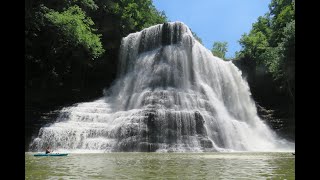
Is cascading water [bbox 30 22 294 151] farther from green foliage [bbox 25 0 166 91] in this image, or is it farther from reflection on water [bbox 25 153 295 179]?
reflection on water [bbox 25 153 295 179]

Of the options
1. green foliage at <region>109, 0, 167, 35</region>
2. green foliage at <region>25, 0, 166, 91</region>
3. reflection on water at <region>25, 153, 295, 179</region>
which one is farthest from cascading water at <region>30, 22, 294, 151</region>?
reflection on water at <region>25, 153, 295, 179</region>

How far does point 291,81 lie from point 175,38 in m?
14.2

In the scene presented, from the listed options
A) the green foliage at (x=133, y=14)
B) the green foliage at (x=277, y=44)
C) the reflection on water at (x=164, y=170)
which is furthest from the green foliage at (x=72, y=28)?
the reflection on water at (x=164, y=170)

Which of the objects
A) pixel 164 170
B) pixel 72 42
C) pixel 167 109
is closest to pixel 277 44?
pixel 167 109

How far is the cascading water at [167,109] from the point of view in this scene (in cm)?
2967

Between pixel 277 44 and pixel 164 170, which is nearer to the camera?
pixel 164 170

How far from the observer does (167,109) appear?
32.2 m

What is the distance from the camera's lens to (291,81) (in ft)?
147

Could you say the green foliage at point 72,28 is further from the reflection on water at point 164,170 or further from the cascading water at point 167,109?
the reflection on water at point 164,170

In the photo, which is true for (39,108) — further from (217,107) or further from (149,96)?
(217,107)

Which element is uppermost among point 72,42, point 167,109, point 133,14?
point 133,14

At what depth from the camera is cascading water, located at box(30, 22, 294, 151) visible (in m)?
29.7

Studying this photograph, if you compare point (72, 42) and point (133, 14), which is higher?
point (133, 14)

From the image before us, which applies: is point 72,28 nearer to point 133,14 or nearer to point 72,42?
point 72,42
